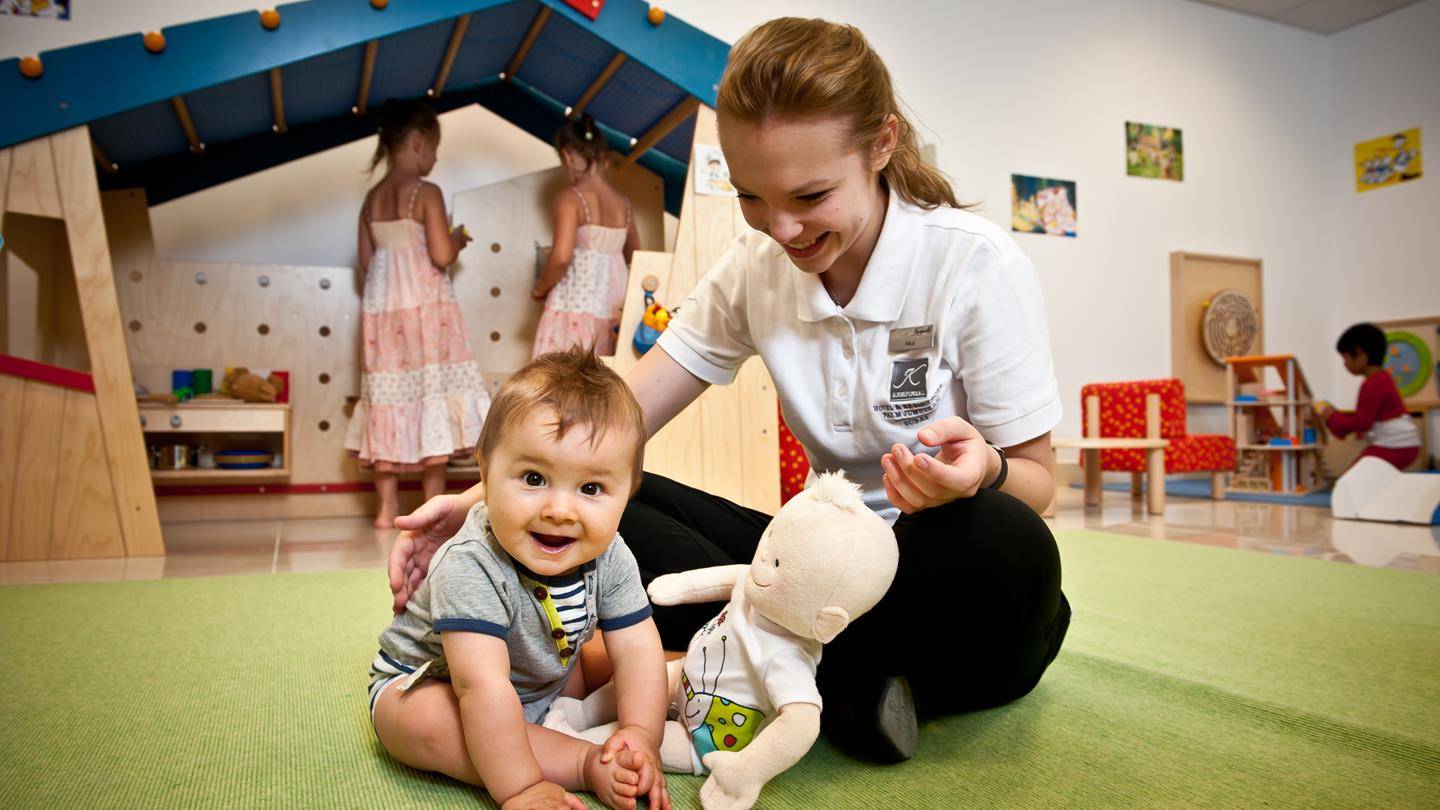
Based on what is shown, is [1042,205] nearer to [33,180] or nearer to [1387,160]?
[1387,160]

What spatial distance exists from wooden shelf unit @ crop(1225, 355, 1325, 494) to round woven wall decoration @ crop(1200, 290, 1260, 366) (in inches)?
22.3

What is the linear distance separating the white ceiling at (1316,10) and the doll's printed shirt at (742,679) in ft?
21.0

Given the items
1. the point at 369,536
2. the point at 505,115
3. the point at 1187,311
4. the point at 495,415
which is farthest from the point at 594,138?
the point at 1187,311

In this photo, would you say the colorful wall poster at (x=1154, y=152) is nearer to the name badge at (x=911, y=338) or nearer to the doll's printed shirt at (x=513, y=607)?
the name badge at (x=911, y=338)

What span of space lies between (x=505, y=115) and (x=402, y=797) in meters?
3.48

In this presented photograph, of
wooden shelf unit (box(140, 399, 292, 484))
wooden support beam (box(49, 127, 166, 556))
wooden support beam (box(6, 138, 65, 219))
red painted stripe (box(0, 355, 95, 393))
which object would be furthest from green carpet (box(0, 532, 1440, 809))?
wooden shelf unit (box(140, 399, 292, 484))

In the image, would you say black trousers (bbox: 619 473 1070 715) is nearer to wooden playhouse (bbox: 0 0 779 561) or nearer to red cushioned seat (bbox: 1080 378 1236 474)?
wooden playhouse (bbox: 0 0 779 561)

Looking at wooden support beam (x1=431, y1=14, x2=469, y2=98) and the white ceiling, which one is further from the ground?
the white ceiling

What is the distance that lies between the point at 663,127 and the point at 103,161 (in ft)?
6.41

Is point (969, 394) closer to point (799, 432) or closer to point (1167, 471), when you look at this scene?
point (799, 432)

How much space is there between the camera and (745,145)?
0.95 metres

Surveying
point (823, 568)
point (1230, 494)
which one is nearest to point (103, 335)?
point (823, 568)

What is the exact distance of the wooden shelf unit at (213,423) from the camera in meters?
3.04

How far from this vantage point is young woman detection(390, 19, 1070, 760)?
87 centimetres
